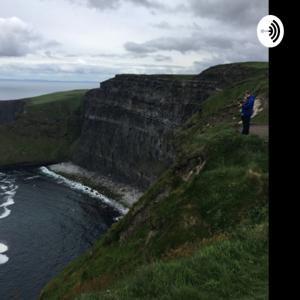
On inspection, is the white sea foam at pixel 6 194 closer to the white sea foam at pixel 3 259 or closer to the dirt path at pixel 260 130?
the white sea foam at pixel 3 259

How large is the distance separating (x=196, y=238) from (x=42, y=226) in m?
80.3

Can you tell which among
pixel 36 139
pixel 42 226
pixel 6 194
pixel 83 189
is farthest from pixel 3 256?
pixel 36 139

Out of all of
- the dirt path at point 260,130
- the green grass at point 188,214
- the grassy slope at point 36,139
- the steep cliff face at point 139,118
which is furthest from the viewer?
the grassy slope at point 36,139

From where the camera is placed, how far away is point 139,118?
15100 cm

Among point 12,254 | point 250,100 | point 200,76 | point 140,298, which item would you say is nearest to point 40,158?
point 200,76

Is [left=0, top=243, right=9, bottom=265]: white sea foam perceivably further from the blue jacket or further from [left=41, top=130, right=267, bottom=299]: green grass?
the blue jacket

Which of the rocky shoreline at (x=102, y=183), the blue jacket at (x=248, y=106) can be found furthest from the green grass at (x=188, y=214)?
the rocky shoreline at (x=102, y=183)

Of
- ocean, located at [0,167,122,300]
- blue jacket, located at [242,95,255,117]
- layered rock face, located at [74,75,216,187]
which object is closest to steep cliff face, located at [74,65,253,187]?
layered rock face, located at [74,75,216,187]

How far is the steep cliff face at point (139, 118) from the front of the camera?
12912cm

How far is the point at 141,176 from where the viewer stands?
139 meters
